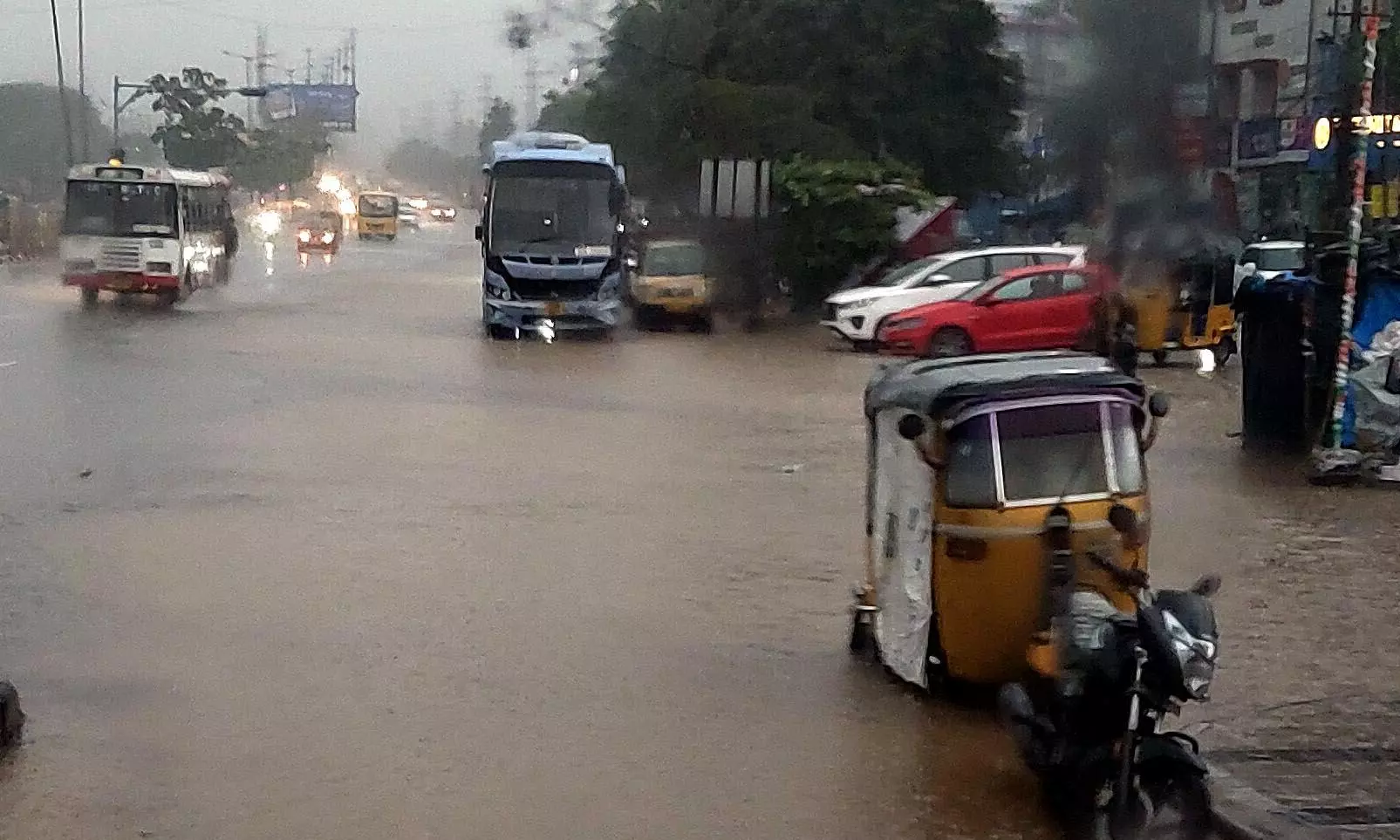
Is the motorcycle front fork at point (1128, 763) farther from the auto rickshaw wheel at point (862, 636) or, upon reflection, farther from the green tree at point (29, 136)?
the green tree at point (29, 136)

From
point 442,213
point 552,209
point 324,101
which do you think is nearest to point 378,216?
point 324,101

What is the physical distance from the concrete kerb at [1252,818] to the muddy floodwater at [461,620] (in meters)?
0.62

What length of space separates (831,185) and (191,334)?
12.1m

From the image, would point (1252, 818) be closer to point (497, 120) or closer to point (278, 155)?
point (278, 155)

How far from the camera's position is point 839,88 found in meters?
40.0

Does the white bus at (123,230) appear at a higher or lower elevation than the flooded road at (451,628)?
higher

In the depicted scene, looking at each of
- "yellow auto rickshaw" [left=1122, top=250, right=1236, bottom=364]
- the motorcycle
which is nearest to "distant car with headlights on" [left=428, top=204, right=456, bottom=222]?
"yellow auto rickshaw" [left=1122, top=250, right=1236, bottom=364]

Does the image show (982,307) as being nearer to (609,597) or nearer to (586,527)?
(586,527)

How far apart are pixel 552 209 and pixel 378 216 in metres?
64.5

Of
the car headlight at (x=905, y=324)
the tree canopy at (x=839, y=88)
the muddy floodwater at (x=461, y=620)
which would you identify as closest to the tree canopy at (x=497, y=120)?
the tree canopy at (x=839, y=88)

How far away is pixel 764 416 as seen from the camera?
19.1m

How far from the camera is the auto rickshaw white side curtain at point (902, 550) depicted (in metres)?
7.82

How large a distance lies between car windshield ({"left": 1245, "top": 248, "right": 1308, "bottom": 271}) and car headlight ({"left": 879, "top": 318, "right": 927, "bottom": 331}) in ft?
23.7

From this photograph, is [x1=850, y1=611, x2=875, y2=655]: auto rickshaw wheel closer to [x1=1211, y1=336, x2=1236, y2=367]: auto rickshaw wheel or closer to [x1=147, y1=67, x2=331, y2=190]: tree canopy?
[x1=1211, y1=336, x2=1236, y2=367]: auto rickshaw wheel
